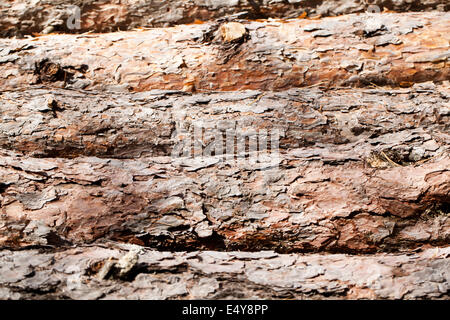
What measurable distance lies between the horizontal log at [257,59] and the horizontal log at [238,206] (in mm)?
789

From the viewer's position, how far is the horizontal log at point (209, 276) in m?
1.79

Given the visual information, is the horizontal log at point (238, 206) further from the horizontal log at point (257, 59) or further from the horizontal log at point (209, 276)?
the horizontal log at point (257, 59)

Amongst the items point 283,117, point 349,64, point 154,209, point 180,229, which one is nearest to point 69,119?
point 154,209

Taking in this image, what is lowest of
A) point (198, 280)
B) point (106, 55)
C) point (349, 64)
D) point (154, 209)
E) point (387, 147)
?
point (198, 280)

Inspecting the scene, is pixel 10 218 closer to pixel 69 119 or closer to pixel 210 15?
pixel 69 119

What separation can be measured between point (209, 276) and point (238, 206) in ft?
1.59

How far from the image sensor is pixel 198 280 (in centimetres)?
184

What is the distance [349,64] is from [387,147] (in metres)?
0.74

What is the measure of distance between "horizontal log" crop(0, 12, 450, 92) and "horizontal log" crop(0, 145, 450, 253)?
31.1 inches

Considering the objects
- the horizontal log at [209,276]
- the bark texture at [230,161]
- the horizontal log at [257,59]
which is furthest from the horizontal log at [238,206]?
the horizontal log at [257,59]

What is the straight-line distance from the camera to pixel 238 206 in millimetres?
2240
